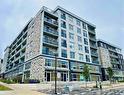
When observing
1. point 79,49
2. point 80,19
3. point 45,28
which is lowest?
point 79,49

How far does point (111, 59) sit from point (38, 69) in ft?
163

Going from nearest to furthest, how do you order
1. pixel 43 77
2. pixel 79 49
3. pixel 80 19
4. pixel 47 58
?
→ 1. pixel 43 77
2. pixel 47 58
3. pixel 79 49
4. pixel 80 19

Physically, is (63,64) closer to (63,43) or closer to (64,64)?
(64,64)

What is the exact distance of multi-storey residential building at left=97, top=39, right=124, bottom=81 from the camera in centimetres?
6660

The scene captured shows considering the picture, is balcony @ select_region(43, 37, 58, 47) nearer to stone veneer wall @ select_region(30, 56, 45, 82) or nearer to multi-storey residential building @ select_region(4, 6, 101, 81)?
multi-storey residential building @ select_region(4, 6, 101, 81)

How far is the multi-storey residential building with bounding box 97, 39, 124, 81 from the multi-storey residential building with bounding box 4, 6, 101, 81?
13172 millimetres

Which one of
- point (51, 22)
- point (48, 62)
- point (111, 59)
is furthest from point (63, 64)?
point (111, 59)

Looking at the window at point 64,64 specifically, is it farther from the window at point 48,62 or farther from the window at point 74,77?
the window at point 48,62

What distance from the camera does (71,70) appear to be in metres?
43.2

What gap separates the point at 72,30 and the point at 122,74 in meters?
47.6

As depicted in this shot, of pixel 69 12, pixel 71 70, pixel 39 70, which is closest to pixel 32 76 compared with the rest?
pixel 39 70

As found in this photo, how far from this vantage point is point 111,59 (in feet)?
245

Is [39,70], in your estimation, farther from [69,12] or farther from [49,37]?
[69,12]

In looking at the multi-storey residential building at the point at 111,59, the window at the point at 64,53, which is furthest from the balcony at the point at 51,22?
the multi-storey residential building at the point at 111,59
